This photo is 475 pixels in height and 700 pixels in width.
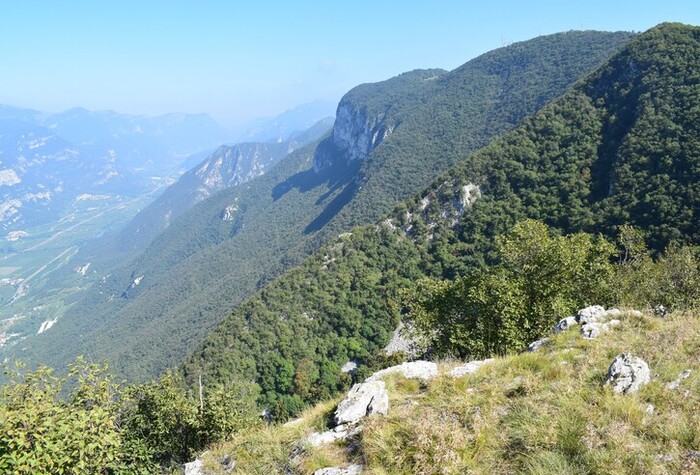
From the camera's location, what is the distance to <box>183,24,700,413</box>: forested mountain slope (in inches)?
2694

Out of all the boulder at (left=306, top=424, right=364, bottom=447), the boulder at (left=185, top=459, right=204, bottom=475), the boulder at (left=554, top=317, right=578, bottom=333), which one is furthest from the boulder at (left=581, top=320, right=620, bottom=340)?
the boulder at (left=185, top=459, right=204, bottom=475)

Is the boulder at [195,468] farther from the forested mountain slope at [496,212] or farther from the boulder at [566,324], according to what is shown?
the forested mountain slope at [496,212]

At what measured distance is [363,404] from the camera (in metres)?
11.9

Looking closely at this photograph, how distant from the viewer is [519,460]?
8.00 metres

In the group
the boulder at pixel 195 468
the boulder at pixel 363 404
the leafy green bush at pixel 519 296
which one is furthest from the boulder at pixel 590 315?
the boulder at pixel 195 468

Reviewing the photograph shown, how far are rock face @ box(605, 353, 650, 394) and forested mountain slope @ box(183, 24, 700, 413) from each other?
5918cm

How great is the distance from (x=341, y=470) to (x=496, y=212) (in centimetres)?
8833

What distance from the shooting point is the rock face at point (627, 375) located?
30.8 feet

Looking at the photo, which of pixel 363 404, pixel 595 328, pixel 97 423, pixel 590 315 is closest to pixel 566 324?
pixel 590 315

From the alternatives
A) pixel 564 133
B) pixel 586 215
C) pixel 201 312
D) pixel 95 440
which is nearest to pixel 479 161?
pixel 564 133

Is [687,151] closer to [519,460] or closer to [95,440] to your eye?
[519,460]

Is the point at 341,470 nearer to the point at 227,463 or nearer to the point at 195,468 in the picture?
the point at 227,463

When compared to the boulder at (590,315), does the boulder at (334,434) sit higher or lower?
higher

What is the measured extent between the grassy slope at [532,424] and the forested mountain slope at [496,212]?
55.6 meters
